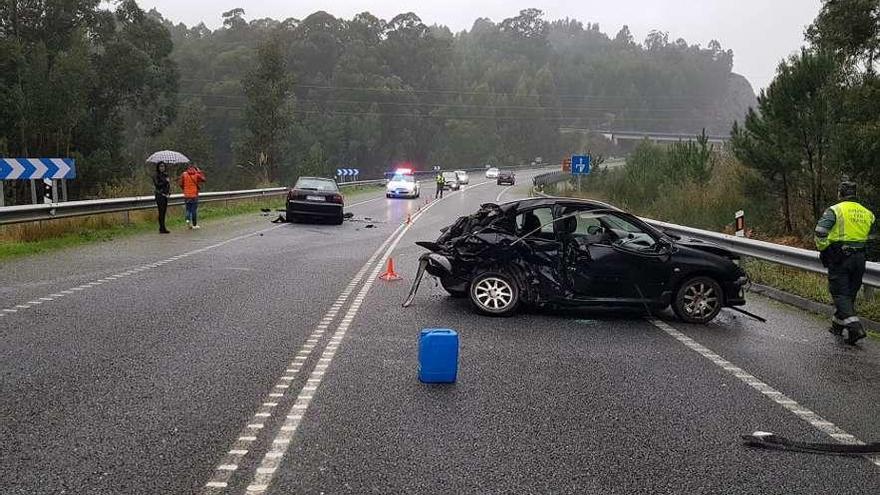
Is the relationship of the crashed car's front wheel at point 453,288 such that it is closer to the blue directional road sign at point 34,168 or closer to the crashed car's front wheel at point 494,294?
the crashed car's front wheel at point 494,294

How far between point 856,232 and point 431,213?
71.2 feet

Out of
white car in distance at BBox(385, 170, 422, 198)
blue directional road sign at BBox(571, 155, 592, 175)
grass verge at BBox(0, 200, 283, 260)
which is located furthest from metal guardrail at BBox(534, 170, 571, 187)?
grass verge at BBox(0, 200, 283, 260)

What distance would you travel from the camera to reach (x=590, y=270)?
842 centimetres

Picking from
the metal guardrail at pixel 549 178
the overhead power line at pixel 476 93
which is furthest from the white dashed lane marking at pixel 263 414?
the overhead power line at pixel 476 93

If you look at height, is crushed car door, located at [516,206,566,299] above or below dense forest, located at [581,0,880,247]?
below

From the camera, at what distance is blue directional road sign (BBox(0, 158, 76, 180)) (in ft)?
52.3

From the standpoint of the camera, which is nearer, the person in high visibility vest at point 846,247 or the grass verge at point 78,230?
the person in high visibility vest at point 846,247

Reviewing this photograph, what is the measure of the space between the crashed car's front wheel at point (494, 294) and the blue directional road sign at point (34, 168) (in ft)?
40.8

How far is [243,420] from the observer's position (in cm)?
472

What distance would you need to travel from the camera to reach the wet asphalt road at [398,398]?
12.9ft

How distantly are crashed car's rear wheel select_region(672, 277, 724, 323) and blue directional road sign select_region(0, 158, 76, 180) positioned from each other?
14552 mm

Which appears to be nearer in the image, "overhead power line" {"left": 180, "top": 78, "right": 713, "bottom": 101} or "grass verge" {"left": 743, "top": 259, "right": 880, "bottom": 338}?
"grass verge" {"left": 743, "top": 259, "right": 880, "bottom": 338}

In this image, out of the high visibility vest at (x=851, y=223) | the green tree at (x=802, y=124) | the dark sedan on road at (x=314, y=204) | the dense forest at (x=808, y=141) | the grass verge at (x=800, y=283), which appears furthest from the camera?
the dark sedan on road at (x=314, y=204)

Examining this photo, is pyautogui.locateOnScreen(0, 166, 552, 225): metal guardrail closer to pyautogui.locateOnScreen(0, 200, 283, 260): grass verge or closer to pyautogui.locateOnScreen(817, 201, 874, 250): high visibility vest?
pyautogui.locateOnScreen(0, 200, 283, 260): grass verge
